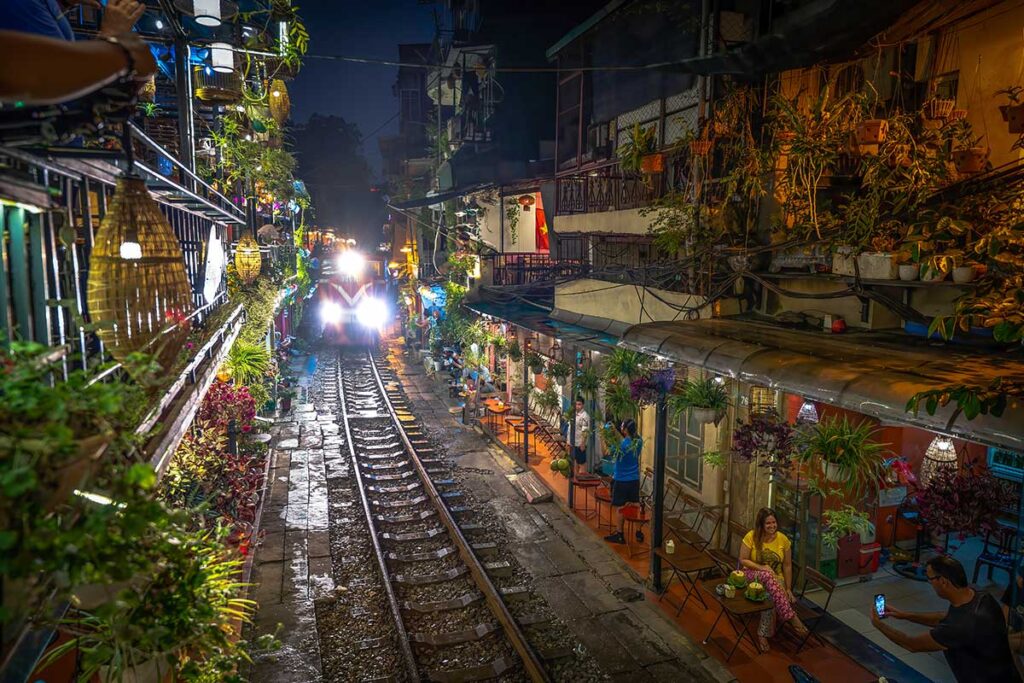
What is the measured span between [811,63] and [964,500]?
7271 millimetres

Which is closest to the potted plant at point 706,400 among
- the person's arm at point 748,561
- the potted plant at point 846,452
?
the person's arm at point 748,561

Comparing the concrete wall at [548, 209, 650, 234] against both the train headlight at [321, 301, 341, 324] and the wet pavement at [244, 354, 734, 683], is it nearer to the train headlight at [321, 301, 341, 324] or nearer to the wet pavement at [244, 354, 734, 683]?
the wet pavement at [244, 354, 734, 683]

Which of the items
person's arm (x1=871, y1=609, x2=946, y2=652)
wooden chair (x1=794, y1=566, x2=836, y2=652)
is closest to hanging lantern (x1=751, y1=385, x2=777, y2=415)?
wooden chair (x1=794, y1=566, x2=836, y2=652)

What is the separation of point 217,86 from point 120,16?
7.66 meters

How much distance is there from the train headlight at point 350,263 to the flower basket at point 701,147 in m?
31.6

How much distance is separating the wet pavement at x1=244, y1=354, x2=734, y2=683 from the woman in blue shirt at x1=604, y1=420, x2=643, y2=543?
1117 millimetres

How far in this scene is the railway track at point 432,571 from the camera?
941 cm

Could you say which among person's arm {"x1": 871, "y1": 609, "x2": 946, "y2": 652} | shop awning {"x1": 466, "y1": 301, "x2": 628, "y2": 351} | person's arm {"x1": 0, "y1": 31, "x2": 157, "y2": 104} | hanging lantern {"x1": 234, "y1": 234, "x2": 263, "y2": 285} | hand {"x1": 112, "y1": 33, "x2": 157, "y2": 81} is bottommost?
person's arm {"x1": 871, "y1": 609, "x2": 946, "y2": 652}

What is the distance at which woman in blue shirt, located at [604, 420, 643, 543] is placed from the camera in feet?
45.4

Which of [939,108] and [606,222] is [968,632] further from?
[606,222]

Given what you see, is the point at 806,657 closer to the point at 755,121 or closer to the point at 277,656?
the point at 277,656

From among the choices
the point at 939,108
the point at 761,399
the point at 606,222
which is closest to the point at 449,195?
the point at 606,222

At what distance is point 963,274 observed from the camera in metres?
7.77

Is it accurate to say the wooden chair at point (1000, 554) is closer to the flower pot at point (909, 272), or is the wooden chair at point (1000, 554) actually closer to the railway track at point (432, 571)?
the flower pot at point (909, 272)
